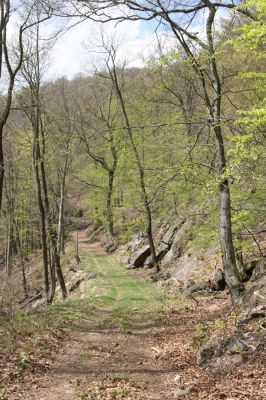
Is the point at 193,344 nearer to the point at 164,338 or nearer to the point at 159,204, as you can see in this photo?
the point at 164,338

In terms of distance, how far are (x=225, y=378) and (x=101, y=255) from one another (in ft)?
89.5

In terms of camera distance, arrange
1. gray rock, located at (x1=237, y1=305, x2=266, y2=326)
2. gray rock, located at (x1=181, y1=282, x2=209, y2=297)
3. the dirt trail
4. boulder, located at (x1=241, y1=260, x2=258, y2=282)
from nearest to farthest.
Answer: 1. the dirt trail
2. gray rock, located at (x1=237, y1=305, x2=266, y2=326)
3. boulder, located at (x1=241, y1=260, x2=258, y2=282)
4. gray rock, located at (x1=181, y1=282, x2=209, y2=297)

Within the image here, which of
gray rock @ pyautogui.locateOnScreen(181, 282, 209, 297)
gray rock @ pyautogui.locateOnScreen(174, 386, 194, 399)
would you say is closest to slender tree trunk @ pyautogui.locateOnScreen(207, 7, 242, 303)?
gray rock @ pyautogui.locateOnScreen(174, 386, 194, 399)

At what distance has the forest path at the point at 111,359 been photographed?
6672mm

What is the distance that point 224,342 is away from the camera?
746 cm

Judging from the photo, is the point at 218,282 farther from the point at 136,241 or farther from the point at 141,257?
the point at 136,241

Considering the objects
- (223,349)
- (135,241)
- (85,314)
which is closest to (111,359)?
(223,349)

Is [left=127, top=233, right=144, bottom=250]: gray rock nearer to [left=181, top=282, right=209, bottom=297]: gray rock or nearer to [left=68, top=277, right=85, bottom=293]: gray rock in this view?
[left=68, top=277, right=85, bottom=293]: gray rock

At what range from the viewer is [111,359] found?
8805 millimetres

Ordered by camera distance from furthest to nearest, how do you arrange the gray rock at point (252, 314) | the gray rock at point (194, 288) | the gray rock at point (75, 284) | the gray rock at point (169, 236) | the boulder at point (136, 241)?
1. the boulder at point (136, 241)
2. the gray rock at point (169, 236)
3. the gray rock at point (75, 284)
4. the gray rock at point (194, 288)
5. the gray rock at point (252, 314)

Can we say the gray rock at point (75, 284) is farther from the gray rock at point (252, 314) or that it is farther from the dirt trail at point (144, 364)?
the gray rock at point (252, 314)

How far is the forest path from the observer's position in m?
6.67

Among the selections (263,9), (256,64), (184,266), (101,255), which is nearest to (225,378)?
(263,9)

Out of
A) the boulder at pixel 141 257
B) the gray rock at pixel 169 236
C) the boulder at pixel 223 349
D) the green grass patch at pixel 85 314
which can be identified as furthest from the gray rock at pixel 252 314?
the boulder at pixel 141 257
